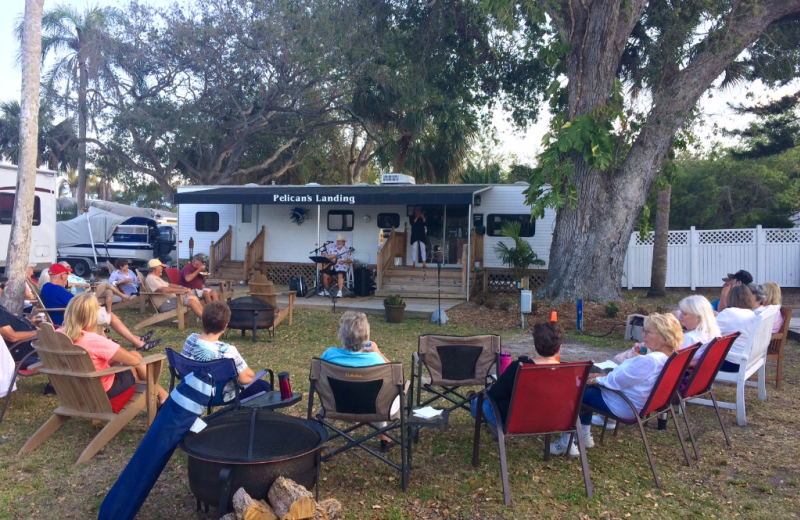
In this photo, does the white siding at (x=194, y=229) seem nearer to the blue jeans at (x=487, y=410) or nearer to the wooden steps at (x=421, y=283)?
the wooden steps at (x=421, y=283)

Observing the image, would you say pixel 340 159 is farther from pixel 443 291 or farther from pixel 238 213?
pixel 443 291

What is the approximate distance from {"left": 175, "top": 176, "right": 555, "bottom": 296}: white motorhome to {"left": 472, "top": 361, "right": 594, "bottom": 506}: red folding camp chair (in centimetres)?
976

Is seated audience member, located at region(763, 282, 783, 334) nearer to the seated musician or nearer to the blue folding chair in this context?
the blue folding chair

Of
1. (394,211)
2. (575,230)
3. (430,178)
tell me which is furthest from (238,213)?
(575,230)

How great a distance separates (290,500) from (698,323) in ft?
12.0

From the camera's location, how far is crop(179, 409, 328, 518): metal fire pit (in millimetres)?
3002

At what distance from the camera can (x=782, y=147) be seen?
1484 centimetres

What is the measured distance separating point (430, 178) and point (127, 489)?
58.1 feet

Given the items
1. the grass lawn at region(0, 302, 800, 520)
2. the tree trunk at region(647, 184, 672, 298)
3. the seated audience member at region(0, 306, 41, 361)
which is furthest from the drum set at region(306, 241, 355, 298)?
the grass lawn at region(0, 302, 800, 520)

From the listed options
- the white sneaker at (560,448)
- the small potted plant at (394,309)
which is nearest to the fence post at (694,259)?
the small potted plant at (394,309)

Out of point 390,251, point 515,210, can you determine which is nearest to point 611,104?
point 515,210

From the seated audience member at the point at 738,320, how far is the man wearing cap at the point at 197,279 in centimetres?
761

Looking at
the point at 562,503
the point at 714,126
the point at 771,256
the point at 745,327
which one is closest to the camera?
the point at 562,503

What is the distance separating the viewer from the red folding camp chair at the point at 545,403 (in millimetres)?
3631
